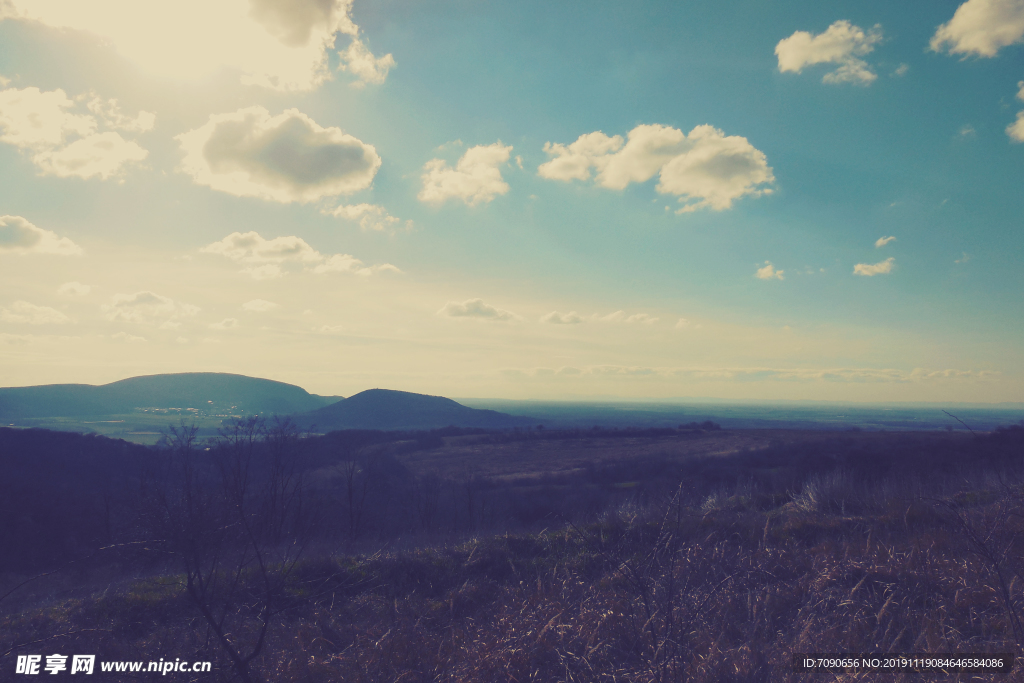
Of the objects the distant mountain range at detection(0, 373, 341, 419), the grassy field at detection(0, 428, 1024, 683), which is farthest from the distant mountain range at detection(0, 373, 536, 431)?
the grassy field at detection(0, 428, 1024, 683)

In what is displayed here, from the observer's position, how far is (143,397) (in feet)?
384

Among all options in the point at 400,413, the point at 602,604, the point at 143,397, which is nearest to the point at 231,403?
the point at 143,397

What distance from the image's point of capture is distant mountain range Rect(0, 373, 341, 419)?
93.2 metres

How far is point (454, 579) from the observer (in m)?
10.7

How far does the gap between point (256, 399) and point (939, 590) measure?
173m

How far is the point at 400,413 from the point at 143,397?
6966 cm

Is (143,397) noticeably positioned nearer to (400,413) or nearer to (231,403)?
(231,403)

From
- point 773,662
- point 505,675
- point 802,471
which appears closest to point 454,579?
point 505,675

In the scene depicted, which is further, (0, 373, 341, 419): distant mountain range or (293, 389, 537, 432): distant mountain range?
(293, 389, 537, 432): distant mountain range

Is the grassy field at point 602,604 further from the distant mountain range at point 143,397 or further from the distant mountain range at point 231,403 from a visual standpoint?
the distant mountain range at point 143,397

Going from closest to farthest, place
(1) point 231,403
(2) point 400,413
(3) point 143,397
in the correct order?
(3) point 143,397
(1) point 231,403
(2) point 400,413

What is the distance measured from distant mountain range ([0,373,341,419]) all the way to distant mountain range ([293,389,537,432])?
2083cm

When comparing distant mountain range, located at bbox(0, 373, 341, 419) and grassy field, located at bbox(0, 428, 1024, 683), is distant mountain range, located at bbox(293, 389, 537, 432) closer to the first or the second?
distant mountain range, located at bbox(0, 373, 341, 419)

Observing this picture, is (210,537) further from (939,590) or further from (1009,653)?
(939,590)
